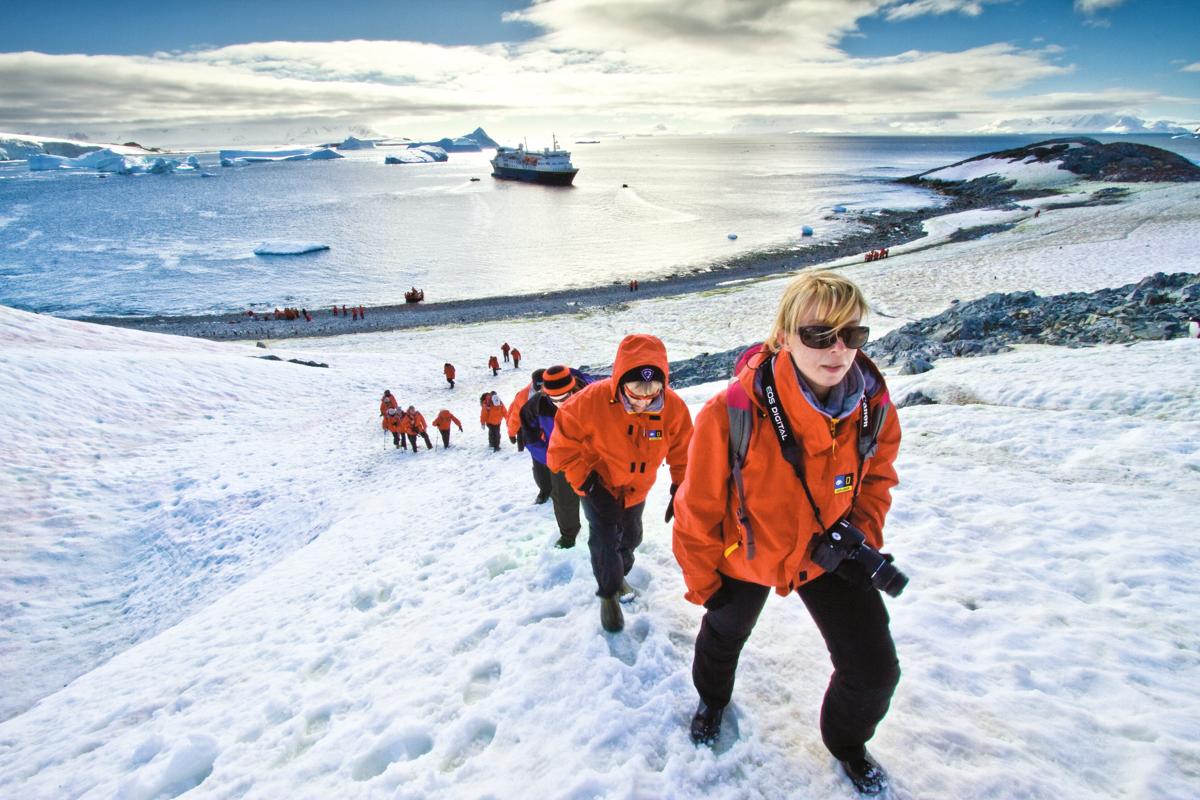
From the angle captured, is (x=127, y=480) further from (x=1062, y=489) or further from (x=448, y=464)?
(x=1062, y=489)

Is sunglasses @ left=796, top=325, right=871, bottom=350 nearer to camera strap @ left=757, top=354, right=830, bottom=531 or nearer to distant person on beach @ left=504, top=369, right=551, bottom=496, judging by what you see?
camera strap @ left=757, top=354, right=830, bottom=531

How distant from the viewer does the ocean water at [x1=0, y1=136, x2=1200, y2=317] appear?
4209cm

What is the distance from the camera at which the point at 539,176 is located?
382 feet

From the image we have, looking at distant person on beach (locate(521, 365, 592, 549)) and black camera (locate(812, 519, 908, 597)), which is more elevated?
black camera (locate(812, 519, 908, 597))

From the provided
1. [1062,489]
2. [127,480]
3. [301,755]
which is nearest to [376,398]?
[127,480]

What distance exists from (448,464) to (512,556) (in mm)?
5826

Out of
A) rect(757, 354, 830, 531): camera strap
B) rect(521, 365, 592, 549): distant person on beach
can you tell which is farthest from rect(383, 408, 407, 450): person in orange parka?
rect(757, 354, 830, 531): camera strap

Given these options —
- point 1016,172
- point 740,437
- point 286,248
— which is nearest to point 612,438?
point 740,437

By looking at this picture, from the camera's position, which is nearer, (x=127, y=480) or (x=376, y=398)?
(x=127, y=480)

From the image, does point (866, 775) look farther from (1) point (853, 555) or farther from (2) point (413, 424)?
(2) point (413, 424)

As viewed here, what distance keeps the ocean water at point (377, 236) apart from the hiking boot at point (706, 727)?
39.8 m

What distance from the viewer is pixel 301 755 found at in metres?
3.39

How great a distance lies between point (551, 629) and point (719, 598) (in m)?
1.87

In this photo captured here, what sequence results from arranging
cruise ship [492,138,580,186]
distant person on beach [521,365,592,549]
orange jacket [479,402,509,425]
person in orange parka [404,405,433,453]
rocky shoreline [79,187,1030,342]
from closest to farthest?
1. distant person on beach [521,365,592,549]
2. orange jacket [479,402,509,425]
3. person in orange parka [404,405,433,453]
4. rocky shoreline [79,187,1030,342]
5. cruise ship [492,138,580,186]
